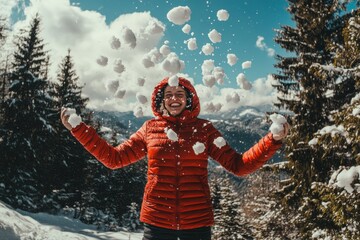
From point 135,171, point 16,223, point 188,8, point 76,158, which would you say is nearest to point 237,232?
point 76,158

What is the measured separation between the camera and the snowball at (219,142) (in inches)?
139

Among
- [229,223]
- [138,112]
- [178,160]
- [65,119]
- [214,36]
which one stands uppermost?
[214,36]

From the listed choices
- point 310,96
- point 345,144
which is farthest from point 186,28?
point 310,96

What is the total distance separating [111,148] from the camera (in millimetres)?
3756

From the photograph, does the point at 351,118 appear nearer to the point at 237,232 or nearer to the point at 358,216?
the point at 358,216

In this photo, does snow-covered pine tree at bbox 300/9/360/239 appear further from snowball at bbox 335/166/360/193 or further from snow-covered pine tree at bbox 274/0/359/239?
snow-covered pine tree at bbox 274/0/359/239

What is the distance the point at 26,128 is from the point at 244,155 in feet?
76.7

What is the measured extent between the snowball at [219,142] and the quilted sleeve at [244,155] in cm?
1

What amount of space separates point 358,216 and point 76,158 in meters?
26.3

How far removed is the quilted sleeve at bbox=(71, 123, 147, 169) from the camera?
3.73 meters

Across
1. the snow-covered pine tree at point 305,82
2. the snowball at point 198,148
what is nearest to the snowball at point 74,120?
the snowball at point 198,148

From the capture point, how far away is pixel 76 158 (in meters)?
30.1

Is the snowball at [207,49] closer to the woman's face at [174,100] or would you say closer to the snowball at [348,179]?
the woman's face at [174,100]

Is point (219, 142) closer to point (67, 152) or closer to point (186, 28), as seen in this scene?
point (186, 28)
